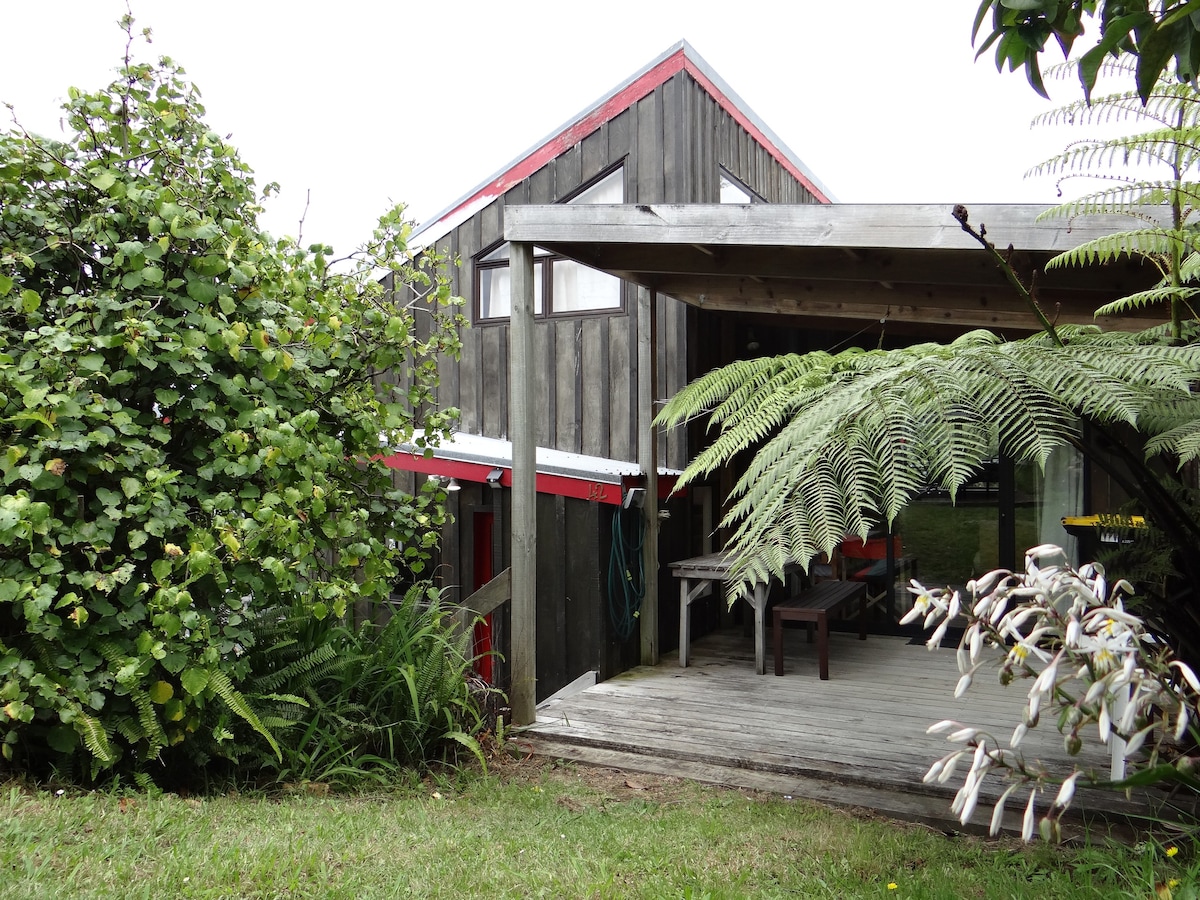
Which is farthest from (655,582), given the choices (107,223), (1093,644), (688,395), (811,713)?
(1093,644)

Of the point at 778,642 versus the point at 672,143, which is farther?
the point at 672,143

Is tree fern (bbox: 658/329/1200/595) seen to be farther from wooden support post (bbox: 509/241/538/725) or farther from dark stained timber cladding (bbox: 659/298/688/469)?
dark stained timber cladding (bbox: 659/298/688/469)

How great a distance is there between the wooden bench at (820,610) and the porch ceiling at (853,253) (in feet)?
6.51

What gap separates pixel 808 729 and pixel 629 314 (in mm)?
3854

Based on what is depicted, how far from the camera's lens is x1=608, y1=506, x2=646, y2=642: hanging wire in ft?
20.4

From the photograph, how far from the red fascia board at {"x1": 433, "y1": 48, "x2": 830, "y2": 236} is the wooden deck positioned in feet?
14.7

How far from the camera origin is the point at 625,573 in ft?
20.5

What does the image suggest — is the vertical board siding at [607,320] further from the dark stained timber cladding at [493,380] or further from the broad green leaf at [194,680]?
the broad green leaf at [194,680]

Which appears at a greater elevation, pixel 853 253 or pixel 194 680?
pixel 853 253

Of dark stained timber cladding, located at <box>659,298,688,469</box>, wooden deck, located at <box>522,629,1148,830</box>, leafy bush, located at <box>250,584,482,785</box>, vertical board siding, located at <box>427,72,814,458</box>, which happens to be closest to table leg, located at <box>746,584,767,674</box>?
wooden deck, located at <box>522,629,1148,830</box>

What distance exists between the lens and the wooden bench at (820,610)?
5.99 meters

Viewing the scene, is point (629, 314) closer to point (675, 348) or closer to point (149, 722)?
point (675, 348)

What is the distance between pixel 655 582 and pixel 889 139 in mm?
17853

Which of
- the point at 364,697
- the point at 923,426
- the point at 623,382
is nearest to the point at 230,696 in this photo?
the point at 364,697
